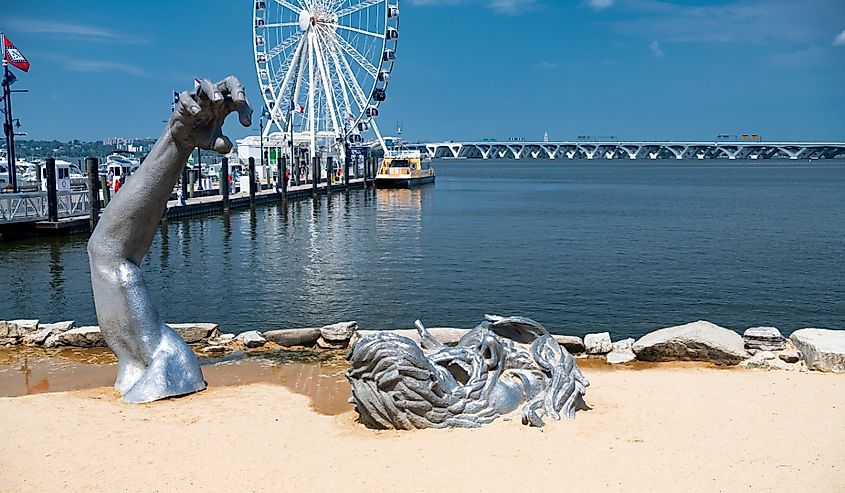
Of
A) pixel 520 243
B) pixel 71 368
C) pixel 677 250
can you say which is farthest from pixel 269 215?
pixel 71 368

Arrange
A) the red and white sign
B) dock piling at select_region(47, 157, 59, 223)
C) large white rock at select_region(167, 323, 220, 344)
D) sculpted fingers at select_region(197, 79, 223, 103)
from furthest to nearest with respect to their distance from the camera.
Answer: the red and white sign → dock piling at select_region(47, 157, 59, 223) → large white rock at select_region(167, 323, 220, 344) → sculpted fingers at select_region(197, 79, 223, 103)

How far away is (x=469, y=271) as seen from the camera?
21.0 metres

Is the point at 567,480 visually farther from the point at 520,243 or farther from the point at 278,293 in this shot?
the point at 520,243

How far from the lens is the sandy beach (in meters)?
5.99

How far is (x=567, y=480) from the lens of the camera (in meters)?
5.98

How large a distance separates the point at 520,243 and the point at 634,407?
19587mm

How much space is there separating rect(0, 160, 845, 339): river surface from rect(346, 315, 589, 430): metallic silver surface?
20.4 ft

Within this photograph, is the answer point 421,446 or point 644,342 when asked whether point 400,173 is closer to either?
point 644,342

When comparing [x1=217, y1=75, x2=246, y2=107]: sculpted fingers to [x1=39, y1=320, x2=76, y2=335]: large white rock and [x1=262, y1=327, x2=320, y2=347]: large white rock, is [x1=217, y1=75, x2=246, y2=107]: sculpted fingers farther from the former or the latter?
[x1=39, y1=320, x2=76, y2=335]: large white rock

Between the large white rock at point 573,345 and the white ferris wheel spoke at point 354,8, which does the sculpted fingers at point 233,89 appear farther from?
the white ferris wheel spoke at point 354,8

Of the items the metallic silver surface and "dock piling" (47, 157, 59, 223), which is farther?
"dock piling" (47, 157, 59, 223)

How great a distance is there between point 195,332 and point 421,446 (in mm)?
5499

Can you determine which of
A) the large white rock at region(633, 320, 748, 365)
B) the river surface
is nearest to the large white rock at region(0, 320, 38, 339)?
the river surface

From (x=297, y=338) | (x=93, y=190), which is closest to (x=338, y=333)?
(x=297, y=338)
